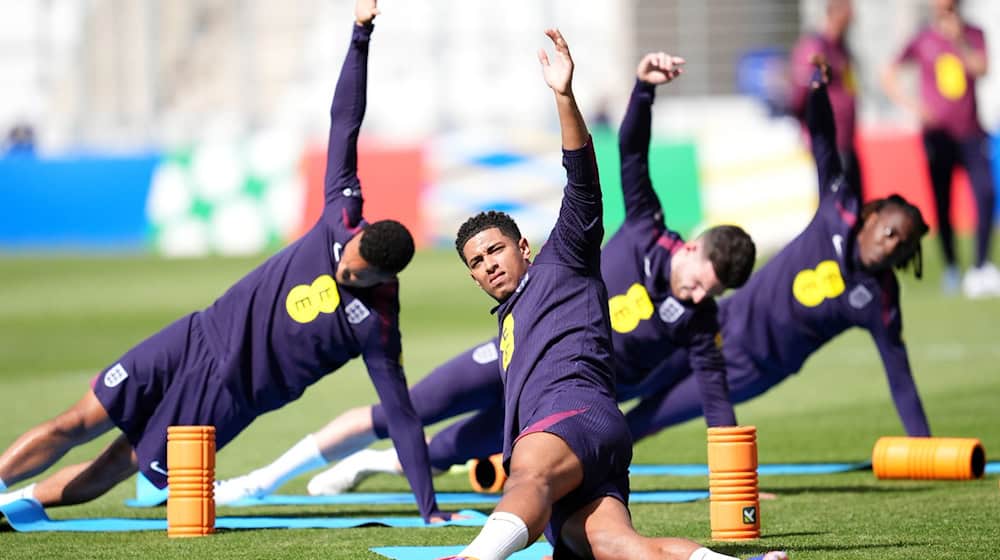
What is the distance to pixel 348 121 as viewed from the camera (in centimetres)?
838

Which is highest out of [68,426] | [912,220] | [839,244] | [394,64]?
[394,64]

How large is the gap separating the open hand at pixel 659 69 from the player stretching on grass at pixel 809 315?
4.32ft

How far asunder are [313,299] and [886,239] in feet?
10.1

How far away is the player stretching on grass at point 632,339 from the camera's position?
8.41 metres

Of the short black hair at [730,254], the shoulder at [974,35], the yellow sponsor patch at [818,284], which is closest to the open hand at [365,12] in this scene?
the short black hair at [730,254]

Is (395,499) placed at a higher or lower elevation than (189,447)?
lower

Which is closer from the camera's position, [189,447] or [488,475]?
[189,447]

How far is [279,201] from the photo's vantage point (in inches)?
966

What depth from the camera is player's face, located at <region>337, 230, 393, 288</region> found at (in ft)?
26.3

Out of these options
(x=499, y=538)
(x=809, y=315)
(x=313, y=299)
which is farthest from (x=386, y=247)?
(x=809, y=315)

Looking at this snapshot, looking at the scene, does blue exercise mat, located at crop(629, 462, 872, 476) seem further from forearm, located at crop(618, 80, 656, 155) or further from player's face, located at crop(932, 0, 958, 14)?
player's face, located at crop(932, 0, 958, 14)

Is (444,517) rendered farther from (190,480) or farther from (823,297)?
(823,297)

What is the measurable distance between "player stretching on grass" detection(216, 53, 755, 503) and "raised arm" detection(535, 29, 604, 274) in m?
1.83

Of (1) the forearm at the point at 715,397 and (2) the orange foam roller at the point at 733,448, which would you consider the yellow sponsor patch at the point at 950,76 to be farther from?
(2) the orange foam roller at the point at 733,448
